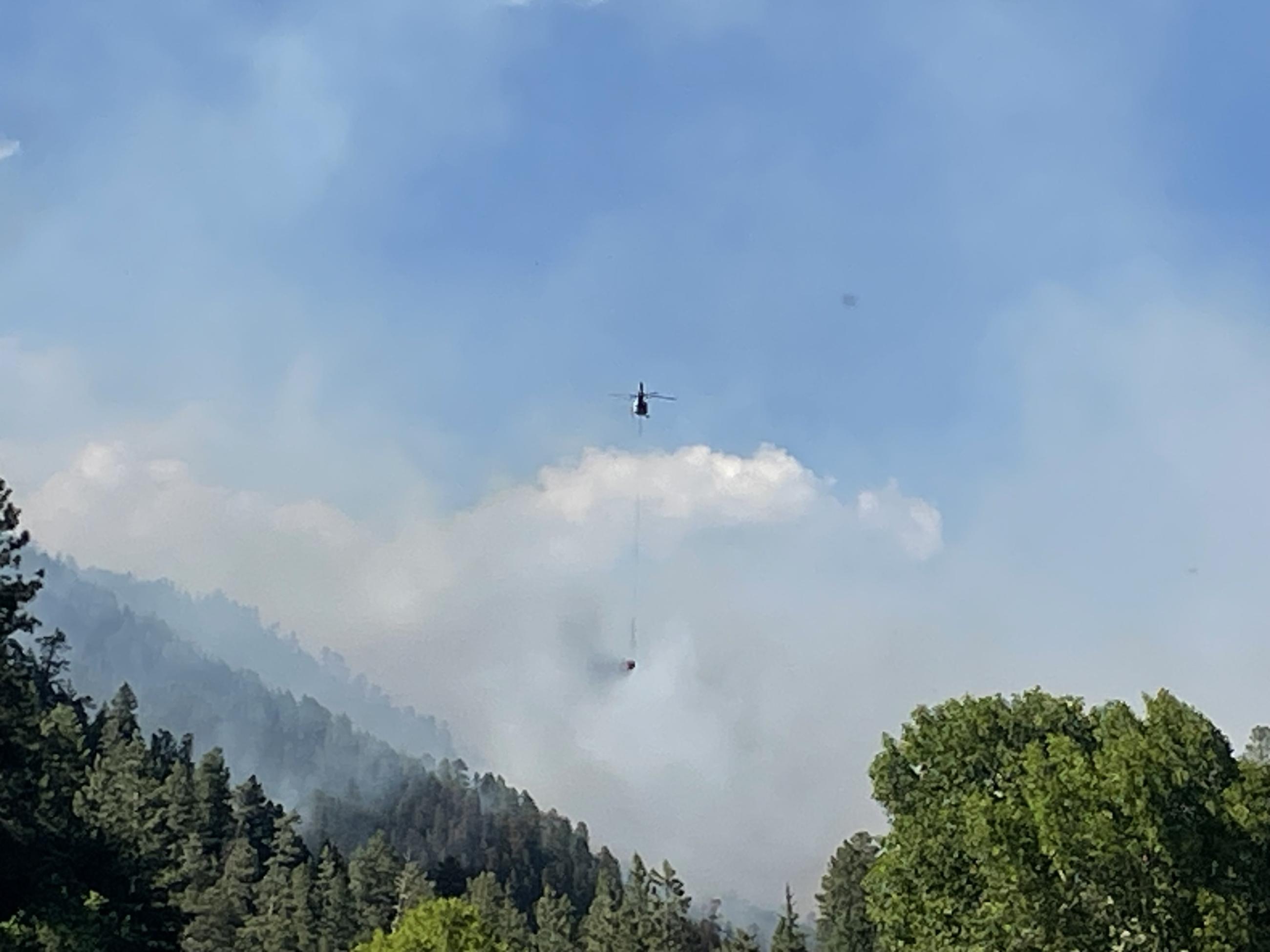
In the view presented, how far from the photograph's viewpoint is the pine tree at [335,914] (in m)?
107

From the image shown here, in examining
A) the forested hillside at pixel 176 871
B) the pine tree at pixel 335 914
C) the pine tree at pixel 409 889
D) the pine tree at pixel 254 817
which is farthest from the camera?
the pine tree at pixel 254 817

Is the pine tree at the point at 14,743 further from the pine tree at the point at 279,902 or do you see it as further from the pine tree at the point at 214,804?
the pine tree at the point at 214,804

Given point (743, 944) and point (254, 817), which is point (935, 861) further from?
point (254, 817)

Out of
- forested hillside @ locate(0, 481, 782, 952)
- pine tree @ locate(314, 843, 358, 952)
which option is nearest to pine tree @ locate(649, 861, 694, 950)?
forested hillside @ locate(0, 481, 782, 952)

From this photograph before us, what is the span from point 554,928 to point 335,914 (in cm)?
2443

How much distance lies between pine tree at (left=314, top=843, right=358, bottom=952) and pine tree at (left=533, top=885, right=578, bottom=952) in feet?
60.7

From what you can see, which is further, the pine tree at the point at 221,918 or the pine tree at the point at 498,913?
the pine tree at the point at 498,913

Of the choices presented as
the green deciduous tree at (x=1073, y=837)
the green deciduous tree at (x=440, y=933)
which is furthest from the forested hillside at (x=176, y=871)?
the green deciduous tree at (x=1073, y=837)

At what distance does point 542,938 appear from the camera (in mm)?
123875

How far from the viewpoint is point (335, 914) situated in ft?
355

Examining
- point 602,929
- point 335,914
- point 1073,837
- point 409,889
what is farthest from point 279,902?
point 1073,837

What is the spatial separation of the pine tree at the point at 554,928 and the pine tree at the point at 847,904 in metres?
23.4

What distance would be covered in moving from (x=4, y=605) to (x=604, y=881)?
10212 centimetres

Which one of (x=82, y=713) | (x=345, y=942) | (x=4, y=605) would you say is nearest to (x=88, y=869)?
(x=4, y=605)
